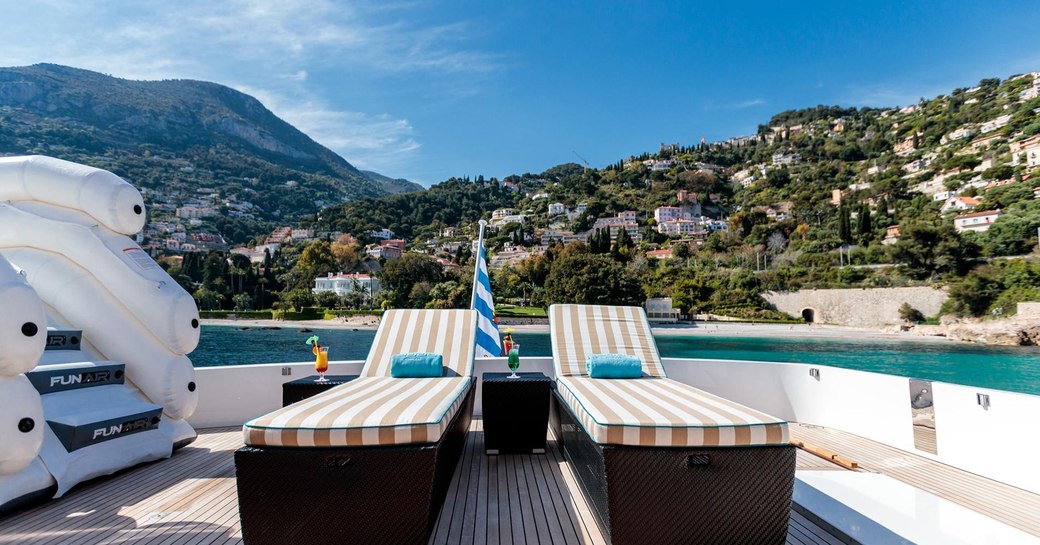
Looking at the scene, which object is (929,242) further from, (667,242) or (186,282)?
(186,282)

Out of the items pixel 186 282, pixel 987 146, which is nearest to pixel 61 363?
pixel 186 282

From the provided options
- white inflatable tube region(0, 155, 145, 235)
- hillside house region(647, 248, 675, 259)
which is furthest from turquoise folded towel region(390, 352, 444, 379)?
hillside house region(647, 248, 675, 259)

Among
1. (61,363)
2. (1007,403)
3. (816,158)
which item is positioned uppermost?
(816,158)

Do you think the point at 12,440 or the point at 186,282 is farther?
the point at 186,282

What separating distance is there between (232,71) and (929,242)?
142 ft

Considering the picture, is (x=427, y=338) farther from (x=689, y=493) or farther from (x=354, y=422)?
(x=689, y=493)

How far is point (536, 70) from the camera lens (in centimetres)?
2328

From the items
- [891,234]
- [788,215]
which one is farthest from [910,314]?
[788,215]

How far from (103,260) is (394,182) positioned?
492 feet

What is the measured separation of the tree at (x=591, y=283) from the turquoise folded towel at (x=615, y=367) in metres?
33.9

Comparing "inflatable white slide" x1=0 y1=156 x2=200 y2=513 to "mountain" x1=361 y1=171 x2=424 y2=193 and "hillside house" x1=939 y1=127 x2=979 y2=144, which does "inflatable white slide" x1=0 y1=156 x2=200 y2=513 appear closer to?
"hillside house" x1=939 y1=127 x2=979 y2=144

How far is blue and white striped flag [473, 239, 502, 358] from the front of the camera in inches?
279

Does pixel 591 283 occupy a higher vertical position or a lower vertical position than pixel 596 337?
lower

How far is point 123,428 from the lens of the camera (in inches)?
128
